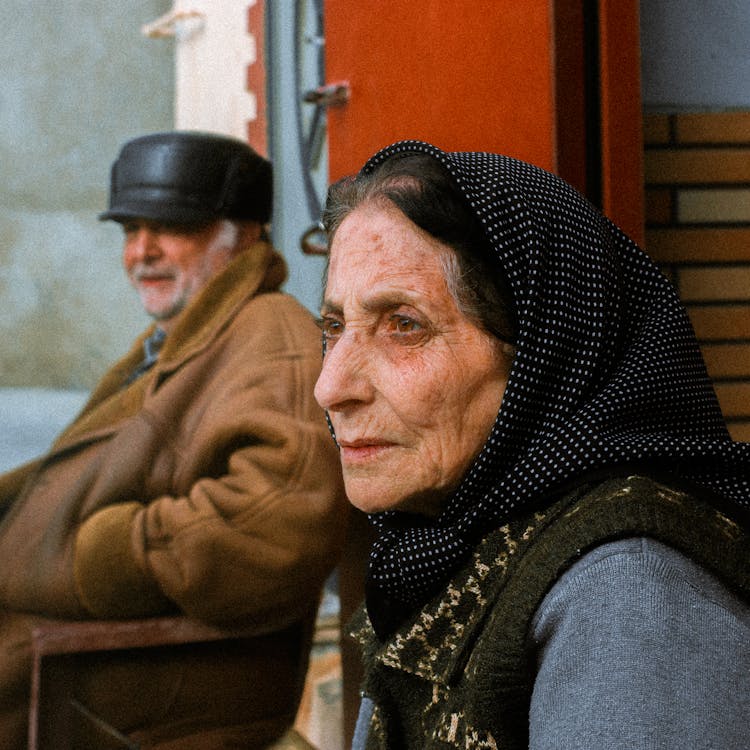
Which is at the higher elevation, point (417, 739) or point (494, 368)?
point (494, 368)

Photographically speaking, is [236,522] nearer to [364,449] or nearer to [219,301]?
[219,301]

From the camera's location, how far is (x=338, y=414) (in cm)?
133

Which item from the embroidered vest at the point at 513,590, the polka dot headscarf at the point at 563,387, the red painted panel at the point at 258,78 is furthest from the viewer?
the red painted panel at the point at 258,78

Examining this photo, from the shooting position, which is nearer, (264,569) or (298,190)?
(264,569)

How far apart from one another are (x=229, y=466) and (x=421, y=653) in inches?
46.4

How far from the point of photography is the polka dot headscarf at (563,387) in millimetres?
1112

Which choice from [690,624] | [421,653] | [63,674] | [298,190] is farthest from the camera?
[298,190]

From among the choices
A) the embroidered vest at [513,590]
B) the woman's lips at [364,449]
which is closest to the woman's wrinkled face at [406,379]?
the woman's lips at [364,449]

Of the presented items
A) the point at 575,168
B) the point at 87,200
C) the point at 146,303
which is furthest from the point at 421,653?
the point at 87,200

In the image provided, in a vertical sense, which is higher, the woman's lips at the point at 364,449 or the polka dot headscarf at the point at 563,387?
the polka dot headscarf at the point at 563,387

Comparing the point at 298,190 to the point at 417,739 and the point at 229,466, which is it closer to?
the point at 229,466

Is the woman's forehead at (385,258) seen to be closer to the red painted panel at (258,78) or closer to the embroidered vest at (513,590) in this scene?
the embroidered vest at (513,590)

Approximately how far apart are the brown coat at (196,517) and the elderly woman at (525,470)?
0.82m

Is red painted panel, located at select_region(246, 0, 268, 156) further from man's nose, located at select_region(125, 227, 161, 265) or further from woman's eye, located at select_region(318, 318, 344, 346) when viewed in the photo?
woman's eye, located at select_region(318, 318, 344, 346)
